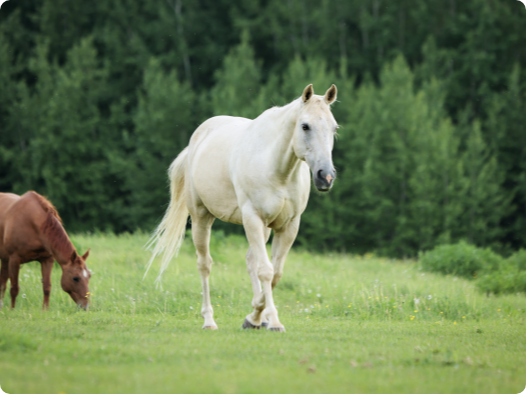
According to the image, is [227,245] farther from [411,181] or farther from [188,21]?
[188,21]

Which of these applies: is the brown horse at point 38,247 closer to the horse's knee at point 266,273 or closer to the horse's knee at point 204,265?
the horse's knee at point 204,265

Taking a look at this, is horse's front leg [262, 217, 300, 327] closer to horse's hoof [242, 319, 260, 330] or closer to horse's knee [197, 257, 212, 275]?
horse's hoof [242, 319, 260, 330]

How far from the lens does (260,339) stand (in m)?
5.27

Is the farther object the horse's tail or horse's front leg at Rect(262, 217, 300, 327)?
the horse's tail

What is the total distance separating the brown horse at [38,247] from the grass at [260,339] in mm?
349

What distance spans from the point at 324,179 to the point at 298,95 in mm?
24550

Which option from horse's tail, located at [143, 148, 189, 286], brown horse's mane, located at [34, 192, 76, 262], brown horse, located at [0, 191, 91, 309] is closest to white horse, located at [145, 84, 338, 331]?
horse's tail, located at [143, 148, 189, 286]

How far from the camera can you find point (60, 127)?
31906mm

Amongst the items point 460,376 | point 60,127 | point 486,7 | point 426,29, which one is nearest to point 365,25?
point 426,29

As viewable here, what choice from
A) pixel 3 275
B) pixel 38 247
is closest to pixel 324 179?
pixel 38 247

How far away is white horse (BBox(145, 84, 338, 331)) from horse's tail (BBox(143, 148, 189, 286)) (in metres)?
0.92

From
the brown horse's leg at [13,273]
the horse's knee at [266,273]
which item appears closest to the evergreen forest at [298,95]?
the brown horse's leg at [13,273]

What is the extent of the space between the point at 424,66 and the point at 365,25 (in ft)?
17.3

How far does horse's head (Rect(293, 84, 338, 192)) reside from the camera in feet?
16.5
